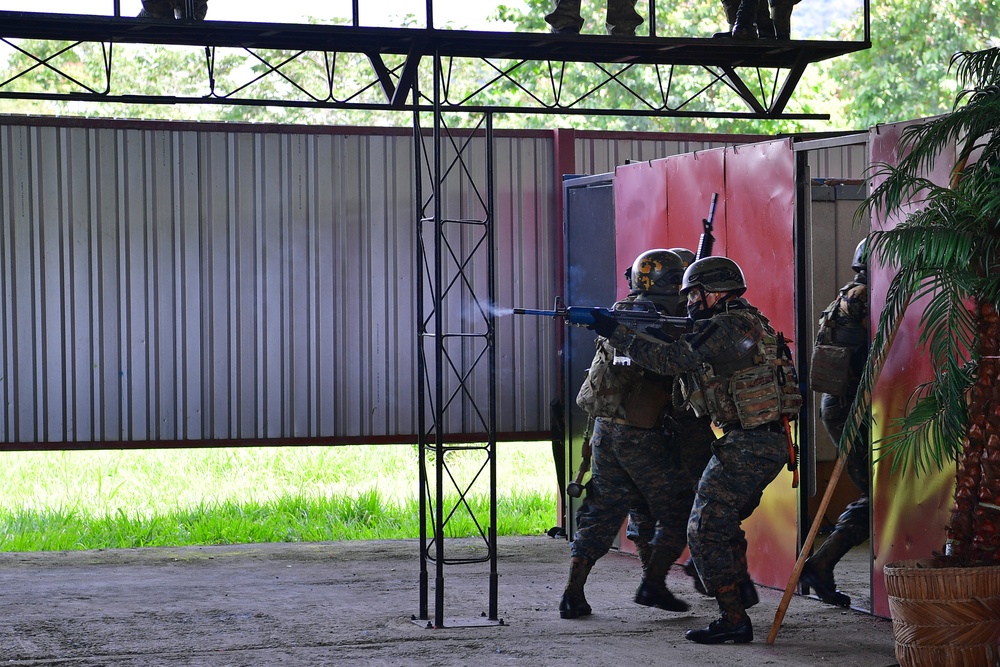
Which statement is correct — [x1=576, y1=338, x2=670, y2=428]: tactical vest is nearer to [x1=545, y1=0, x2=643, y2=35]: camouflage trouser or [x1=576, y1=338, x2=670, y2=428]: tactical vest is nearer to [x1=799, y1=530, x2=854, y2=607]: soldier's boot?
[x1=799, y1=530, x2=854, y2=607]: soldier's boot

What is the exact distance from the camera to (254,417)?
30.8 feet

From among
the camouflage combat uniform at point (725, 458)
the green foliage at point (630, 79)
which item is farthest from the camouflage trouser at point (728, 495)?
the green foliage at point (630, 79)

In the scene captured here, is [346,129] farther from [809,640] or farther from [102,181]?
[809,640]

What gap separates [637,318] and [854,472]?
1.74m

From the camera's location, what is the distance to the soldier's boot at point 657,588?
6535 mm

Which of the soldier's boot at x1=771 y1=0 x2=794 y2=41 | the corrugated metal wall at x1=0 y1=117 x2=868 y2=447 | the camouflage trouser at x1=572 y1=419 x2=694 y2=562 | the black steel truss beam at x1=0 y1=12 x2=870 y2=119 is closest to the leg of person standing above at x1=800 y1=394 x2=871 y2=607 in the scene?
the camouflage trouser at x1=572 y1=419 x2=694 y2=562

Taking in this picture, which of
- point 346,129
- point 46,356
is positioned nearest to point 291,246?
point 346,129

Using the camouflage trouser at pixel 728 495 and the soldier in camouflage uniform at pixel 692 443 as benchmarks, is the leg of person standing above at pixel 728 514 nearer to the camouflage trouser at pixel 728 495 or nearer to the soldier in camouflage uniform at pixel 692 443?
the camouflage trouser at pixel 728 495

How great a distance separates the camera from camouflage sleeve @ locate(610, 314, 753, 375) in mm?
5820

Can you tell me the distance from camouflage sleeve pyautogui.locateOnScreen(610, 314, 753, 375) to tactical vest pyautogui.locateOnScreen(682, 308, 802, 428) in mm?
40

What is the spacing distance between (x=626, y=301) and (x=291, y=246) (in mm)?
3887

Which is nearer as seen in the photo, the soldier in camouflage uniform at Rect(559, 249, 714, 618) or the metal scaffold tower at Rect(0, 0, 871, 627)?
the metal scaffold tower at Rect(0, 0, 871, 627)

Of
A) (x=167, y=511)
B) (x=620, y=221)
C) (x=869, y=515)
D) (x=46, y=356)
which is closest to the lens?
(x=869, y=515)

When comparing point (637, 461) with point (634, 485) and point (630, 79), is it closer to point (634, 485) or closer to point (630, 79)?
point (634, 485)
